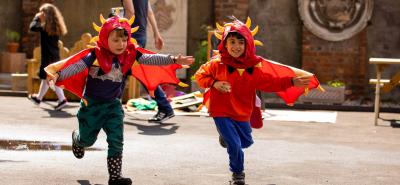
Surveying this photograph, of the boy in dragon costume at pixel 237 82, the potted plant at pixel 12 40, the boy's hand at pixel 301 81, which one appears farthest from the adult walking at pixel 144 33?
the potted plant at pixel 12 40

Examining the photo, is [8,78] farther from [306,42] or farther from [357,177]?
[357,177]

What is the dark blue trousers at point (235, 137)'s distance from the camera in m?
6.32

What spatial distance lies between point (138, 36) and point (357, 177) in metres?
4.56

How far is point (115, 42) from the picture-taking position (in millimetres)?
6324

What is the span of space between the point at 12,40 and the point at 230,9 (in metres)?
4.95

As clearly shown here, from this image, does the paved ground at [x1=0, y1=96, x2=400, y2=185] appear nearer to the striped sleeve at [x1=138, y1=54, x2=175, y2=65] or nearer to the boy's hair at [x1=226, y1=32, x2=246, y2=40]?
the striped sleeve at [x1=138, y1=54, x2=175, y2=65]

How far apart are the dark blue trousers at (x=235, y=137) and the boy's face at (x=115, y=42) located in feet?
3.06

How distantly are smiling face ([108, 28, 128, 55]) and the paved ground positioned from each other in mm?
1015

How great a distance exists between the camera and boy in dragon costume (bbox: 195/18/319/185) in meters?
6.37

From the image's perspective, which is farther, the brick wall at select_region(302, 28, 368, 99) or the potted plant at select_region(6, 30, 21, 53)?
the potted plant at select_region(6, 30, 21, 53)

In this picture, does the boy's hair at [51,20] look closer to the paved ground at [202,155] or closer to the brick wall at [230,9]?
the paved ground at [202,155]

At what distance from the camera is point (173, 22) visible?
16.9 metres

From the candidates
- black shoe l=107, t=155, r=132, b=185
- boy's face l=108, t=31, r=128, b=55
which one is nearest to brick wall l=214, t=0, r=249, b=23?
boy's face l=108, t=31, r=128, b=55

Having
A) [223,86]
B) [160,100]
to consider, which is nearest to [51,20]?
[160,100]
